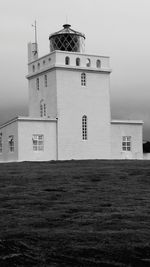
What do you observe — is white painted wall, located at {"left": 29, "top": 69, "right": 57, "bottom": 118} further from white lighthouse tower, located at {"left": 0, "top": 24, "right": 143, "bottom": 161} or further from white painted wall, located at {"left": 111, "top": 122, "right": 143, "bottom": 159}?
white painted wall, located at {"left": 111, "top": 122, "right": 143, "bottom": 159}

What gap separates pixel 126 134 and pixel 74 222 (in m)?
33.6

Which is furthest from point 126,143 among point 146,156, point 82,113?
point 82,113

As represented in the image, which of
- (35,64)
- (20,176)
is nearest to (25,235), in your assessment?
(20,176)

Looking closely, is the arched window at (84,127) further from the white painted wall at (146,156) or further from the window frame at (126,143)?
the white painted wall at (146,156)

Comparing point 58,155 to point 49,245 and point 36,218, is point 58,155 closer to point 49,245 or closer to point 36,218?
point 36,218

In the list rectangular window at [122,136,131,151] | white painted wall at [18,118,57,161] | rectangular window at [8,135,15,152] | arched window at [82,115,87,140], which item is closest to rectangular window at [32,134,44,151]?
white painted wall at [18,118,57,161]

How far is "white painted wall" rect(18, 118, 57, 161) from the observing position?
39.8 metres

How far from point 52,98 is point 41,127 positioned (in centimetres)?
254

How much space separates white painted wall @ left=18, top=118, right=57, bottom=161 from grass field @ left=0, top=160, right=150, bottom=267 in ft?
69.4

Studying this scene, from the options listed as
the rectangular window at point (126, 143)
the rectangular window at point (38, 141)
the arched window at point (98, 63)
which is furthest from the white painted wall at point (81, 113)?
the rectangular window at point (126, 143)

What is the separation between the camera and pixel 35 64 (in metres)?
43.6

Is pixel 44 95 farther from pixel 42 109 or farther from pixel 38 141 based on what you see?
pixel 38 141

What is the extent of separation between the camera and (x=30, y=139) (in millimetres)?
40188

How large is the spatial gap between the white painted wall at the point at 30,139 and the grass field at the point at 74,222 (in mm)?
21149
